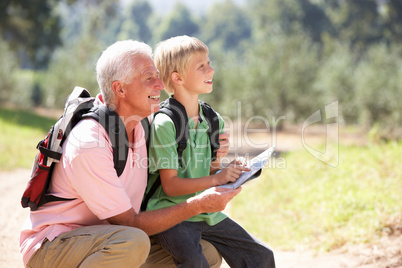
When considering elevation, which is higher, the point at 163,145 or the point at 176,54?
the point at 176,54

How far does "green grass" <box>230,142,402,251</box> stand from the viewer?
16.8 ft

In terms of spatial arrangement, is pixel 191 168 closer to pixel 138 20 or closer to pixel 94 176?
pixel 94 176

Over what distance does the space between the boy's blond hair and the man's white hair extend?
396 mm

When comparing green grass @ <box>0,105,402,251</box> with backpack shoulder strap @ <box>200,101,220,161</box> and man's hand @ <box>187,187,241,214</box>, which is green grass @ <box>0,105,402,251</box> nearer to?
backpack shoulder strap @ <box>200,101,220,161</box>

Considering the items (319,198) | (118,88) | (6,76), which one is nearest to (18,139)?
(319,198)

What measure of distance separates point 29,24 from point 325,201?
758 inches

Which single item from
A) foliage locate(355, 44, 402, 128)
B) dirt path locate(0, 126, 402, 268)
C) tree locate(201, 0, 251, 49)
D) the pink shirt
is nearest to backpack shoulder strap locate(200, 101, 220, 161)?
the pink shirt

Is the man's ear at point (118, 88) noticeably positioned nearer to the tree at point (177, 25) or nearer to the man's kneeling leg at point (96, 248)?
the man's kneeling leg at point (96, 248)

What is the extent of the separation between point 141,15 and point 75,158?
107 metres

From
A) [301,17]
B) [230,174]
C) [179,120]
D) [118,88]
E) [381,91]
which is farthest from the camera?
[301,17]

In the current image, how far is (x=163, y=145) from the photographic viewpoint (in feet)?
9.18

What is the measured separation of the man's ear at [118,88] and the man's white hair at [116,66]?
0.02m

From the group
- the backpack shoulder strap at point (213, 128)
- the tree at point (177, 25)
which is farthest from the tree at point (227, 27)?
the backpack shoulder strap at point (213, 128)

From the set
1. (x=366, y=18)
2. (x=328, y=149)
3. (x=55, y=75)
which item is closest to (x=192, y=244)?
(x=328, y=149)
